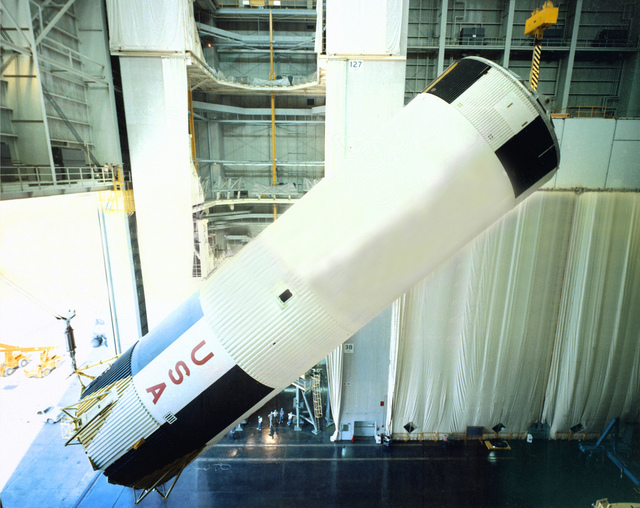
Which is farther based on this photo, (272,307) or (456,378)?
(456,378)

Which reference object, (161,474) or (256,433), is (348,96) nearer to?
(161,474)

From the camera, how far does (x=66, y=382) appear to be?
955cm

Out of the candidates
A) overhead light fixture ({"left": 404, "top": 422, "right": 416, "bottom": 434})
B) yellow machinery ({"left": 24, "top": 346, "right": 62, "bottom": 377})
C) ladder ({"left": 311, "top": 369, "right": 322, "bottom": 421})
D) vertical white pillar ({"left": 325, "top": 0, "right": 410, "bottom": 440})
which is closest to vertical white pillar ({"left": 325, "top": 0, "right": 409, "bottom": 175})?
vertical white pillar ({"left": 325, "top": 0, "right": 410, "bottom": 440})

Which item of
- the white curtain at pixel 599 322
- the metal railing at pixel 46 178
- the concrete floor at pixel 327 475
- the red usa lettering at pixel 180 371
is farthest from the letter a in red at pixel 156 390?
the white curtain at pixel 599 322

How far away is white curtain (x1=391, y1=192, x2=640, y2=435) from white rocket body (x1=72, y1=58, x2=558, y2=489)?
14.0ft

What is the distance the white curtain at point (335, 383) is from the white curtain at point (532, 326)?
4.47 ft

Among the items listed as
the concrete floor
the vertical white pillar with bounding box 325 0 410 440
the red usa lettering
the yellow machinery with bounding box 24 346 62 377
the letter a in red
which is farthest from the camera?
the yellow machinery with bounding box 24 346 62 377

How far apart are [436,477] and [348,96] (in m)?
8.18

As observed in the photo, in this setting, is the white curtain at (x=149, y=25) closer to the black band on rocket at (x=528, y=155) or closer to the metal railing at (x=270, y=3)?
the metal railing at (x=270, y=3)

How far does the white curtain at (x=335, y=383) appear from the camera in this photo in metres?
8.05

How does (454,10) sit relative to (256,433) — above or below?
above

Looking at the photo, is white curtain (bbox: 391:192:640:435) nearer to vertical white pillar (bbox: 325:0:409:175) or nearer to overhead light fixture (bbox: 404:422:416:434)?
overhead light fixture (bbox: 404:422:416:434)

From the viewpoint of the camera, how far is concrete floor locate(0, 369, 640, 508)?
277 inches

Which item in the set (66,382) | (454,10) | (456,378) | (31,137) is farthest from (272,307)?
(66,382)
